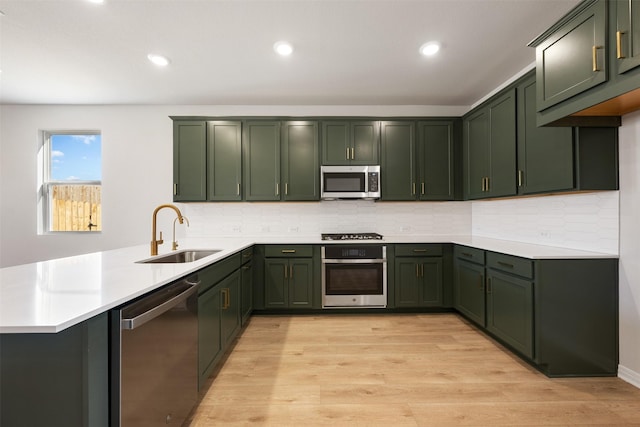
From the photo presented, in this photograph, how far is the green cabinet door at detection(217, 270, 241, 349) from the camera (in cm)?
247

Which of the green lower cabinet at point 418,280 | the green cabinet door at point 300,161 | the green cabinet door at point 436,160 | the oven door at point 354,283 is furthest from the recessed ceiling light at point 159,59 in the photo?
the green lower cabinet at point 418,280

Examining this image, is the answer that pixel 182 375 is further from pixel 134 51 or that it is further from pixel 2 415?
pixel 134 51

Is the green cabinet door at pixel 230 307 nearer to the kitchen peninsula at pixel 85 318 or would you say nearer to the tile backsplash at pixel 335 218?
the kitchen peninsula at pixel 85 318

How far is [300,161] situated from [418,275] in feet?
6.79

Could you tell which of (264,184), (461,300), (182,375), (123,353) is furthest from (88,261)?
(461,300)

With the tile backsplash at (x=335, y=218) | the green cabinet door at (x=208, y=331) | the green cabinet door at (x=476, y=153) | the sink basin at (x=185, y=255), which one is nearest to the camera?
the green cabinet door at (x=208, y=331)

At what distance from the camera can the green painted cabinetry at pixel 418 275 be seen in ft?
12.3

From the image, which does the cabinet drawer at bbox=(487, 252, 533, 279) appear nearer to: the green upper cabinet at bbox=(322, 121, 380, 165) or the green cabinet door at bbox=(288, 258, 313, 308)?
the green upper cabinet at bbox=(322, 121, 380, 165)

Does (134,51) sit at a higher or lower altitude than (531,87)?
higher

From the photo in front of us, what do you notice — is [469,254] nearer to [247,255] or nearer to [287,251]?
[287,251]

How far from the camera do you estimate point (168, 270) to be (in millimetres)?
1744

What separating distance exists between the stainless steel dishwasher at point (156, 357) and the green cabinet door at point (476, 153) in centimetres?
322

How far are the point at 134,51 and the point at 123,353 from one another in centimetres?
280

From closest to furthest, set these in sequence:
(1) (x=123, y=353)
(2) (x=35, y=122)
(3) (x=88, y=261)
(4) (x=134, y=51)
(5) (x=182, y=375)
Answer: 1. (1) (x=123, y=353)
2. (5) (x=182, y=375)
3. (3) (x=88, y=261)
4. (4) (x=134, y=51)
5. (2) (x=35, y=122)
